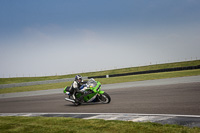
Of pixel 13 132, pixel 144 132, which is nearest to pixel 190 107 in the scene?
pixel 144 132

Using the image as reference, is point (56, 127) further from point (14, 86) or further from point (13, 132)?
point (14, 86)

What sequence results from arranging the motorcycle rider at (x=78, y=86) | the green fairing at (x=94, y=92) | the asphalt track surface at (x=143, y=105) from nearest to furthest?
the asphalt track surface at (x=143, y=105) < the green fairing at (x=94, y=92) < the motorcycle rider at (x=78, y=86)

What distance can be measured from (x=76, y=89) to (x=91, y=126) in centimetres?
556

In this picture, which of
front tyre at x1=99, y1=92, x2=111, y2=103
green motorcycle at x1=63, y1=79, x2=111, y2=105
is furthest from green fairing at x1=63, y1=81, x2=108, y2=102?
front tyre at x1=99, y1=92, x2=111, y2=103

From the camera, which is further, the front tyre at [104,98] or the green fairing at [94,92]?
the front tyre at [104,98]

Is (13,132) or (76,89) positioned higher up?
(76,89)

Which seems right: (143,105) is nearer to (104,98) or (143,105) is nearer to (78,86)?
(104,98)

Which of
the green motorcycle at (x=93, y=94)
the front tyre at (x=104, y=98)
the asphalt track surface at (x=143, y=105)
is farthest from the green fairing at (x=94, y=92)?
the asphalt track surface at (x=143, y=105)

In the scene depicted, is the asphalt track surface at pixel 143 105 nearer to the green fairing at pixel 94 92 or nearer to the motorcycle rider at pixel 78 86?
the green fairing at pixel 94 92

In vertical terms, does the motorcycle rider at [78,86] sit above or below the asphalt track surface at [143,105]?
above

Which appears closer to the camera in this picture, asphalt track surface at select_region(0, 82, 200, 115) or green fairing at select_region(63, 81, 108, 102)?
asphalt track surface at select_region(0, 82, 200, 115)

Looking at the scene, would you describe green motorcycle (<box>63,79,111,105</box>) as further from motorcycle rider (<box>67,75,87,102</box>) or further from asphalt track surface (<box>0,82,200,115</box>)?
asphalt track surface (<box>0,82,200,115</box>)

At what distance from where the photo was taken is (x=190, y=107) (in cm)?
754

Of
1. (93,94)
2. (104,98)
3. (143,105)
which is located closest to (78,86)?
(93,94)
